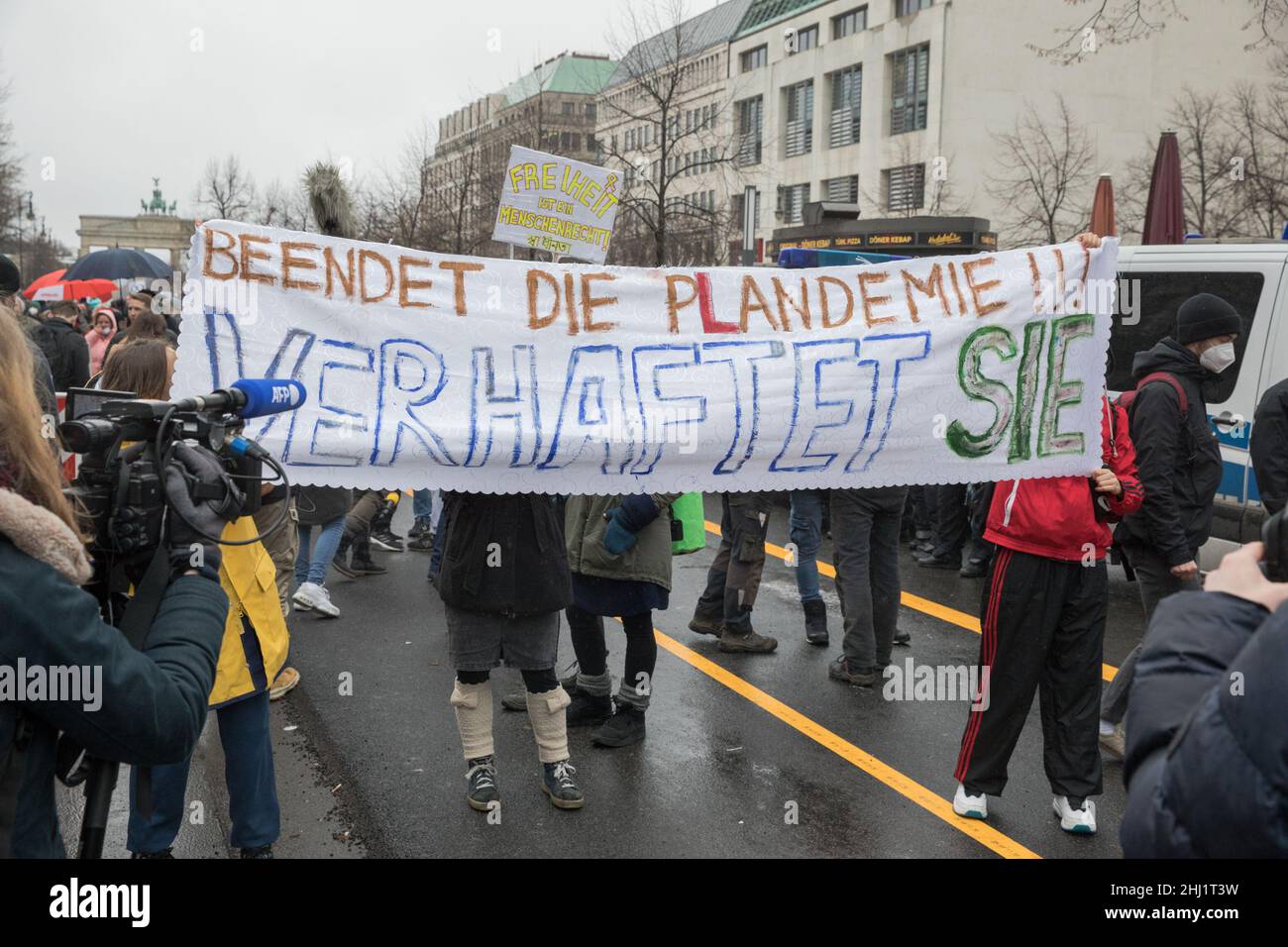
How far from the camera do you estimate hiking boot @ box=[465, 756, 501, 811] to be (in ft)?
14.5

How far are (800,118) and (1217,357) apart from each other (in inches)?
1925

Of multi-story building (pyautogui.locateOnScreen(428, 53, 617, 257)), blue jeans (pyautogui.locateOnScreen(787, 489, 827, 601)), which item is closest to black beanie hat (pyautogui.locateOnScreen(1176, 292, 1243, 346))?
blue jeans (pyautogui.locateOnScreen(787, 489, 827, 601))

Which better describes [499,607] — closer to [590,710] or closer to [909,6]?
[590,710]

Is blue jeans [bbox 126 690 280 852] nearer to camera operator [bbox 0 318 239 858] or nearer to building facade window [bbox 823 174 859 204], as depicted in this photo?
camera operator [bbox 0 318 239 858]

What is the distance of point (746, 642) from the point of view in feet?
22.0

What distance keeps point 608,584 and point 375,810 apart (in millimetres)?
1408

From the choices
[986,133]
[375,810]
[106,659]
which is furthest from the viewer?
[986,133]

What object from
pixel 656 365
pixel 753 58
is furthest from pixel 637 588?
pixel 753 58

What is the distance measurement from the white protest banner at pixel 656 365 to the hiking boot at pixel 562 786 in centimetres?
116

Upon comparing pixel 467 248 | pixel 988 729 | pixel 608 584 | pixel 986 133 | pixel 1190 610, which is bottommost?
pixel 988 729

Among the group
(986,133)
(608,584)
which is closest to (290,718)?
(608,584)

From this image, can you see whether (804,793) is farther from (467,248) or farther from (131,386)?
(467,248)

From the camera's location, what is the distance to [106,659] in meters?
1.81

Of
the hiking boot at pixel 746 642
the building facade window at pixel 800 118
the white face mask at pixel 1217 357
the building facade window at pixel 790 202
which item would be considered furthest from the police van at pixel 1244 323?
the building facade window at pixel 790 202
